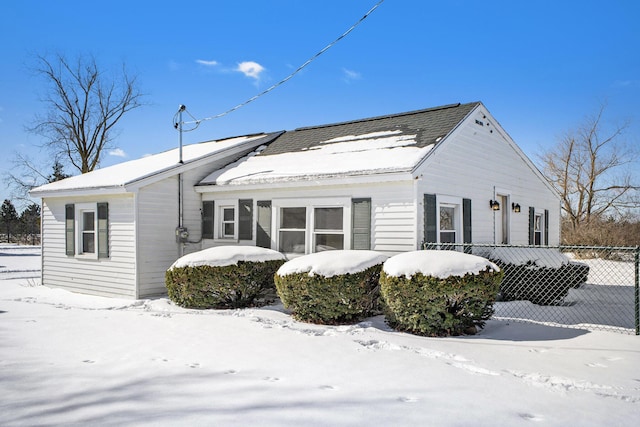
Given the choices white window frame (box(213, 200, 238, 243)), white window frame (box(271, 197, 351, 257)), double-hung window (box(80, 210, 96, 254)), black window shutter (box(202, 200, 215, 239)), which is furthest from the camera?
double-hung window (box(80, 210, 96, 254))

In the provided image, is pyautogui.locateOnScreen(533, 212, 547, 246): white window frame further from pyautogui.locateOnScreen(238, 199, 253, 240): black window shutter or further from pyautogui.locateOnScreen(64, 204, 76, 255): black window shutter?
pyautogui.locateOnScreen(64, 204, 76, 255): black window shutter

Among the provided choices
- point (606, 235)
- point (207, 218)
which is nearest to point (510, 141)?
point (207, 218)

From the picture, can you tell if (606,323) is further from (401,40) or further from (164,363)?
(401,40)

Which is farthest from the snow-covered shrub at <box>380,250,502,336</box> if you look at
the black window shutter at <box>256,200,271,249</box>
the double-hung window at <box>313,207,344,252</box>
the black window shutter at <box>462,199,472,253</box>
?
the black window shutter at <box>256,200,271,249</box>

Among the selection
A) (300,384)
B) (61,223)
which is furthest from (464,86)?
(300,384)

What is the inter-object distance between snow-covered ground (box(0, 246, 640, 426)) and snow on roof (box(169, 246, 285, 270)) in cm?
132

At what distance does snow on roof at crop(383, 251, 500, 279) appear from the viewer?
648cm

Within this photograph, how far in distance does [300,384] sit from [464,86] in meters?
15.8

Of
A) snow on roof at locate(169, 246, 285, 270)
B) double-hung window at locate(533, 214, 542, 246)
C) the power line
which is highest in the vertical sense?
the power line

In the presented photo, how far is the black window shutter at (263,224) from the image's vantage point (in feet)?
33.9

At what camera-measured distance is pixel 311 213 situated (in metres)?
9.78

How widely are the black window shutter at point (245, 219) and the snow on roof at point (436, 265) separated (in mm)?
4617

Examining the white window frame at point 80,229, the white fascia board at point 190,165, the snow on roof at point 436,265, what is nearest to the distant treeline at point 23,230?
the white window frame at point 80,229

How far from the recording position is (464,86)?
1723cm
